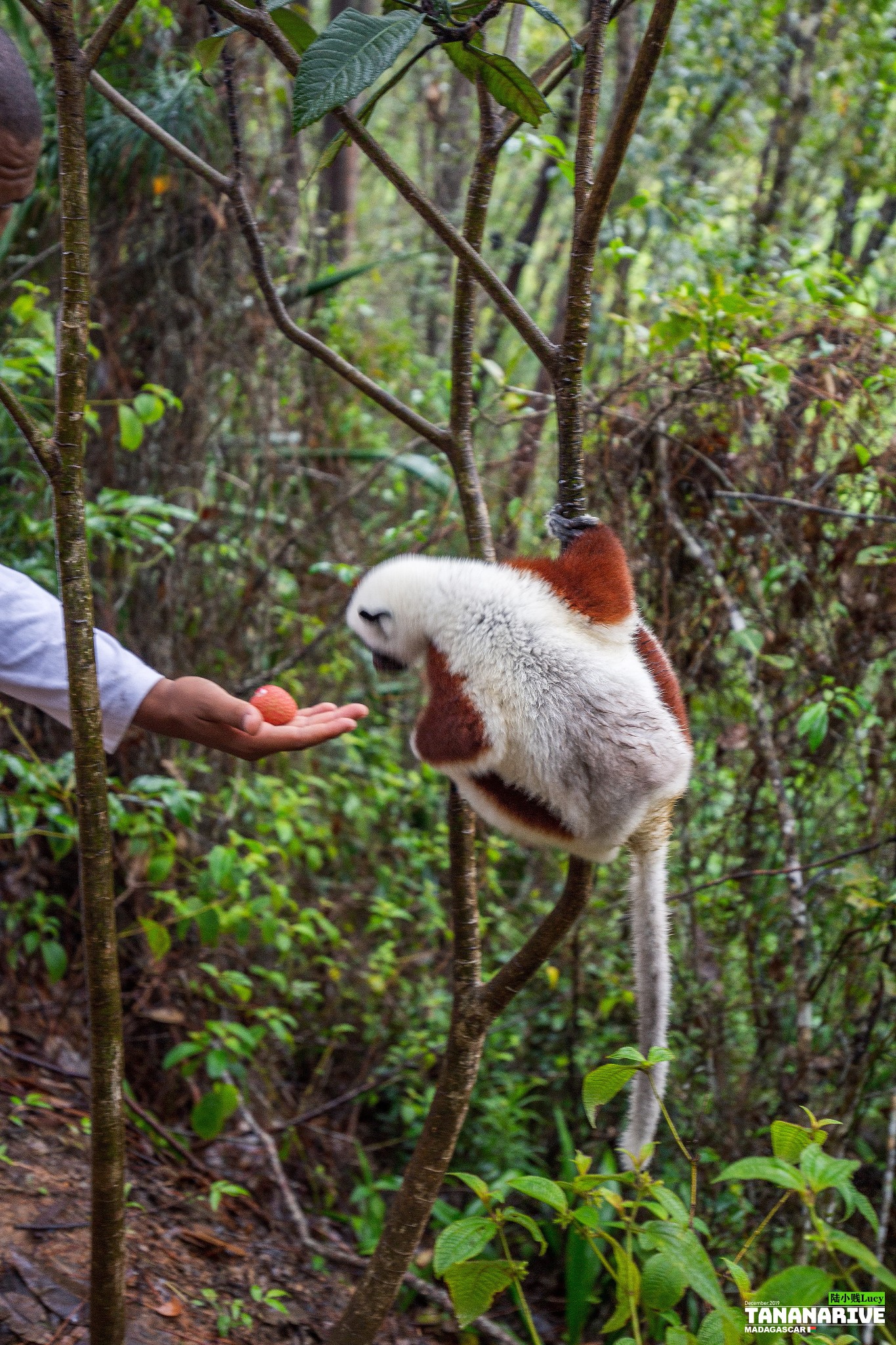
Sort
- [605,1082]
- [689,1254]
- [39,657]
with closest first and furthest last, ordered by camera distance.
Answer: [689,1254] → [605,1082] → [39,657]

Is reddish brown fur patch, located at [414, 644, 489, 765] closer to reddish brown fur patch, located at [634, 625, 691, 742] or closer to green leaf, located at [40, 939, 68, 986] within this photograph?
reddish brown fur patch, located at [634, 625, 691, 742]

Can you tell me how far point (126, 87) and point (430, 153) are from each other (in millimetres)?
4762

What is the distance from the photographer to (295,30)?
1765mm

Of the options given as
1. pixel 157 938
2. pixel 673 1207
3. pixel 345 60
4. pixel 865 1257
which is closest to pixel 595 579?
pixel 345 60

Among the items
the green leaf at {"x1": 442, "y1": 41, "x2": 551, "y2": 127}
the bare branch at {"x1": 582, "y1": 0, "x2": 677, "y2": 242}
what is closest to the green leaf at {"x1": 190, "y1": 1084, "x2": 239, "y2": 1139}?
the bare branch at {"x1": 582, "y1": 0, "x2": 677, "y2": 242}

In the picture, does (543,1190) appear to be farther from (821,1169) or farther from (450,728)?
(450,728)

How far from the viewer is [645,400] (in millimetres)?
3141

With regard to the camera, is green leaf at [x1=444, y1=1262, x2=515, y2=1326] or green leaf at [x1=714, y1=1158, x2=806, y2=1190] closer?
green leaf at [x1=714, y1=1158, x2=806, y2=1190]

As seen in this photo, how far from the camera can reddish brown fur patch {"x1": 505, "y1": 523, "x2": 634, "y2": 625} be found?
189 centimetres

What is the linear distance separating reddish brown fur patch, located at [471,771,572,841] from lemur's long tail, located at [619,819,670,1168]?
18 centimetres

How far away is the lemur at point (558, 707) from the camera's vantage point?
183 cm

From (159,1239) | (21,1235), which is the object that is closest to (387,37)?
(21,1235)

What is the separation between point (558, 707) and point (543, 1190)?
2.59 feet

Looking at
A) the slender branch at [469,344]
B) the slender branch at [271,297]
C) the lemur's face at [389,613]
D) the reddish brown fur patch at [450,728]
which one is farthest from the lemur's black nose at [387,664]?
the slender branch at [271,297]
